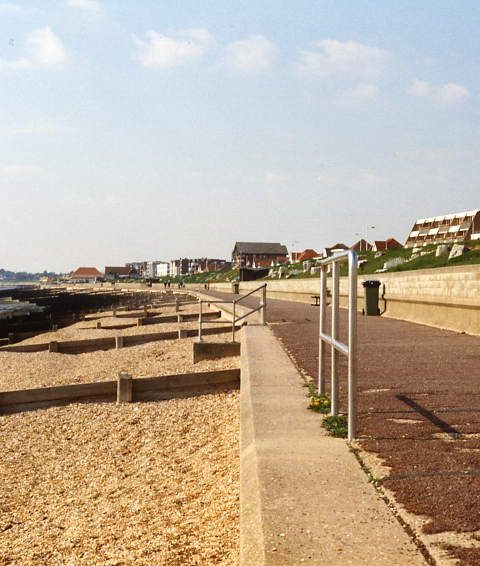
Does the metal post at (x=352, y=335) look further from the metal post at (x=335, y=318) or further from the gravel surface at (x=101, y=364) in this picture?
the gravel surface at (x=101, y=364)

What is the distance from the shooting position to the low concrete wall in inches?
608

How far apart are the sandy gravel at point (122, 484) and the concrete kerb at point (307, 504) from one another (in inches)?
22.5

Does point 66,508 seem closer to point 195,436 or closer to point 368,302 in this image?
point 195,436

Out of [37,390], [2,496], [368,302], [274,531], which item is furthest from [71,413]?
[368,302]

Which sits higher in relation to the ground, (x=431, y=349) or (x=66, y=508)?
(x=431, y=349)

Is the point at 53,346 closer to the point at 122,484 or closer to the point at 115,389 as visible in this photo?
the point at 115,389

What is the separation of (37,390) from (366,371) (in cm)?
636

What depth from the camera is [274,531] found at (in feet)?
11.3

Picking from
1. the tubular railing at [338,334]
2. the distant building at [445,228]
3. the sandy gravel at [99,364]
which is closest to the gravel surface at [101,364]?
the sandy gravel at [99,364]

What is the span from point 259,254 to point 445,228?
304ft

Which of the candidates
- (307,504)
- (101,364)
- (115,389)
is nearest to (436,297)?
(115,389)

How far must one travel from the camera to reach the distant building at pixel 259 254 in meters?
180

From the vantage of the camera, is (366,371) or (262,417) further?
(366,371)

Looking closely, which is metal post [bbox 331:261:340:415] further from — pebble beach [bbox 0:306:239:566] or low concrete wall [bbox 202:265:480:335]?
low concrete wall [bbox 202:265:480:335]
